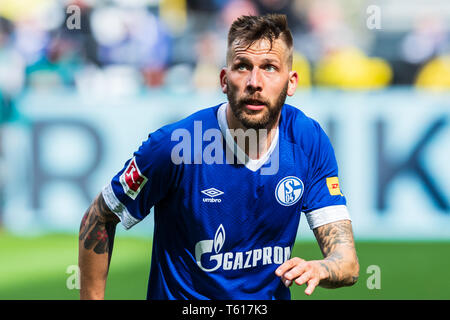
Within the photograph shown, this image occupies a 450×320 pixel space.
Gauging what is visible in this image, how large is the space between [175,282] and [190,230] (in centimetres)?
28

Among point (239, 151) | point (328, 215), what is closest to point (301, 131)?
point (239, 151)

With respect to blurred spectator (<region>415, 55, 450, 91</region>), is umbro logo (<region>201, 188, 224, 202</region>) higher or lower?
lower

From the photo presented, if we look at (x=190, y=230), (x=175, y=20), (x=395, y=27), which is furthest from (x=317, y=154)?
(x=395, y=27)

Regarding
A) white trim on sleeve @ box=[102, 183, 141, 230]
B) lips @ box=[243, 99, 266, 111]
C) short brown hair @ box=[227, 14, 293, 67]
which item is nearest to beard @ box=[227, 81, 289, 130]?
lips @ box=[243, 99, 266, 111]

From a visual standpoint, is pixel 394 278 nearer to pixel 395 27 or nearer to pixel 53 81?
pixel 53 81

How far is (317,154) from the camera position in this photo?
3998 millimetres

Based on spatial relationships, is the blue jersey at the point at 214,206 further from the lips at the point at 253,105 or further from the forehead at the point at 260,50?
the forehead at the point at 260,50

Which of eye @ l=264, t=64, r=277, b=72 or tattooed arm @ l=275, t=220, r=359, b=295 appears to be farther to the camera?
eye @ l=264, t=64, r=277, b=72

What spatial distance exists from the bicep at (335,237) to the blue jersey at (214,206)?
37 mm

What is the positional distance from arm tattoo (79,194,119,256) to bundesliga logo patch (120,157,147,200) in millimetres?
167

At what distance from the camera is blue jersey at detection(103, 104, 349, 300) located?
150 inches

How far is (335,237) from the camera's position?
3.84 m

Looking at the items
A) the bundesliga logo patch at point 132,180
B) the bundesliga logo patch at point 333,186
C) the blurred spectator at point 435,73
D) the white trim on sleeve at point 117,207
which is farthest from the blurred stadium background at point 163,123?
the bundesliga logo patch at point 132,180

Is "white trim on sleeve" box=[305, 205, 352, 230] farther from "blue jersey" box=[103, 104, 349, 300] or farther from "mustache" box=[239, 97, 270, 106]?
"mustache" box=[239, 97, 270, 106]
